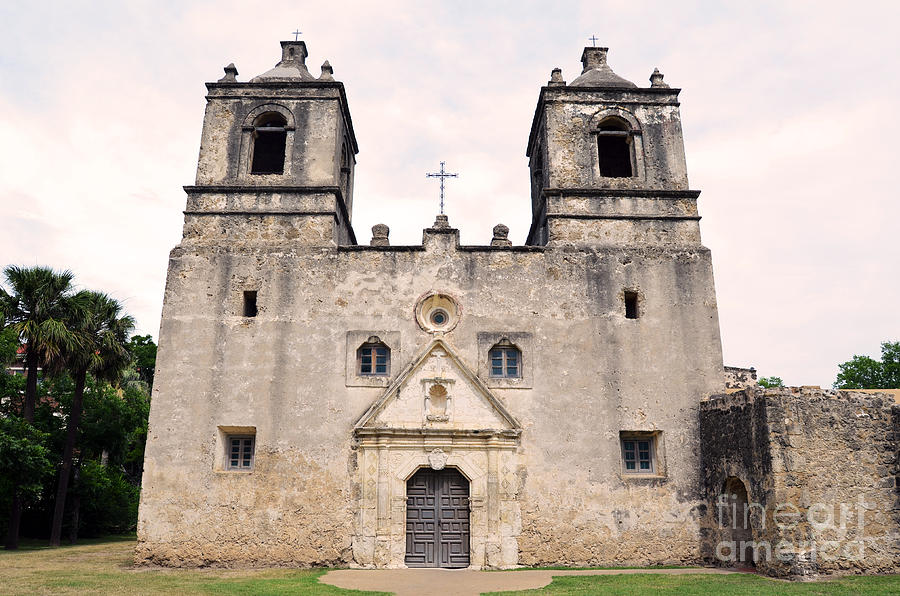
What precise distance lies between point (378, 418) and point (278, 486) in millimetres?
2486

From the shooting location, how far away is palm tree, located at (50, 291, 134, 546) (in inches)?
795

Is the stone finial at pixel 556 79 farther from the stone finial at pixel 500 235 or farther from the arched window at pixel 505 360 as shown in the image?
the arched window at pixel 505 360

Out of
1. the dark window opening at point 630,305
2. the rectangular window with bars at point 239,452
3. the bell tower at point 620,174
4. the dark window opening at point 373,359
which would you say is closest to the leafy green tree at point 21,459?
the rectangular window with bars at point 239,452

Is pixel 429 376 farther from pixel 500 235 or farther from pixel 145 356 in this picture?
pixel 145 356

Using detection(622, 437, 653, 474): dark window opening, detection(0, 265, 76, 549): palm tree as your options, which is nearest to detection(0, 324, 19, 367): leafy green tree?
detection(0, 265, 76, 549): palm tree

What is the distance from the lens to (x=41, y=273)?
1983 centimetres

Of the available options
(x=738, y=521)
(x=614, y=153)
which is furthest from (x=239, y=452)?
(x=614, y=153)

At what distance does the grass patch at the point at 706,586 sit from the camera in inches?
400

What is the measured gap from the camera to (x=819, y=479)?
11938 mm

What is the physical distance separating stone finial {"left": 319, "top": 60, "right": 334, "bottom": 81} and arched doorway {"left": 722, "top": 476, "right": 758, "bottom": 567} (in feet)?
44.0

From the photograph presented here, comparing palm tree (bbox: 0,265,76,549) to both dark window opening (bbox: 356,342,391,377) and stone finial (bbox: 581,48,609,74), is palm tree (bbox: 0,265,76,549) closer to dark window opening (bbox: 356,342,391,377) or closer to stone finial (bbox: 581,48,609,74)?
dark window opening (bbox: 356,342,391,377)

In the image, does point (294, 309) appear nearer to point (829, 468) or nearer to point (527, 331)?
point (527, 331)

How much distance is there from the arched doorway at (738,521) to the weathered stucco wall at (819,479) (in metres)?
0.18

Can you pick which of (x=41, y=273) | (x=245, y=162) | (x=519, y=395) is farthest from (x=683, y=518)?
(x=41, y=273)
